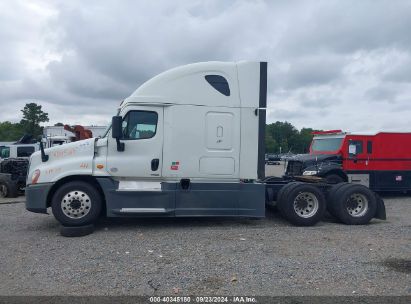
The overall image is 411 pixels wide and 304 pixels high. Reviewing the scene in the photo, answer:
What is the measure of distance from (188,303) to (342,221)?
19.0ft

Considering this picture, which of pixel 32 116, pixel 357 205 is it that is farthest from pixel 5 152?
pixel 32 116

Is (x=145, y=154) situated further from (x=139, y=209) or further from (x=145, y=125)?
(x=139, y=209)

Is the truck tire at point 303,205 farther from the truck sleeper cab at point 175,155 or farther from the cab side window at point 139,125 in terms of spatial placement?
the cab side window at point 139,125

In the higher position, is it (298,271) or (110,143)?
(110,143)

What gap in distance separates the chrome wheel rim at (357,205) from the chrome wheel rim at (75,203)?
19.1ft

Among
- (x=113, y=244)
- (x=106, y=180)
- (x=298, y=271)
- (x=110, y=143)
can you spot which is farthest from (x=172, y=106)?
(x=298, y=271)

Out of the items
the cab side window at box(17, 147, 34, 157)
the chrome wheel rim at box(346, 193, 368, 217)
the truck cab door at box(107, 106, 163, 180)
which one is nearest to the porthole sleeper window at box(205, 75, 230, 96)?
the truck cab door at box(107, 106, 163, 180)

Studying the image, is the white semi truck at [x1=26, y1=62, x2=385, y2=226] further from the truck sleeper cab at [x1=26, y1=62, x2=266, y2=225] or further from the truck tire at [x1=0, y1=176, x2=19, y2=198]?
the truck tire at [x1=0, y1=176, x2=19, y2=198]

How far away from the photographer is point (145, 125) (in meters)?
8.30

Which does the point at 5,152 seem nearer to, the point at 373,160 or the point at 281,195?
the point at 281,195

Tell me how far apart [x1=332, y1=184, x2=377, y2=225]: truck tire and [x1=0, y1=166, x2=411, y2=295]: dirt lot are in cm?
30

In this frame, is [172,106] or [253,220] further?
[253,220]

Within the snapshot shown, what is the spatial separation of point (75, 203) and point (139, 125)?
2.03m

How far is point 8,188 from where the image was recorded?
45.0ft
